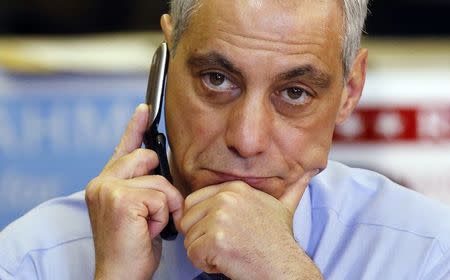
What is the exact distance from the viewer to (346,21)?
249 cm

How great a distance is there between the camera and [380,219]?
272 cm

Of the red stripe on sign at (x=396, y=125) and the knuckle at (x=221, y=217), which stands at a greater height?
the knuckle at (x=221, y=217)

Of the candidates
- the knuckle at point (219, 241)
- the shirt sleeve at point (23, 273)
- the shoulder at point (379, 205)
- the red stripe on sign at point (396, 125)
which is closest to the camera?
the knuckle at point (219, 241)

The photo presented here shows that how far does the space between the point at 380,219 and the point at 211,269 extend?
22.7 inches

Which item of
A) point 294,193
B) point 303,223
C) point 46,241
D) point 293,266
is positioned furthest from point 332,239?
point 46,241

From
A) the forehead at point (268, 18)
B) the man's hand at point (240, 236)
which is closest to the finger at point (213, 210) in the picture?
the man's hand at point (240, 236)

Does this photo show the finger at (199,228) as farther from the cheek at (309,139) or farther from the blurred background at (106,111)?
the blurred background at (106,111)

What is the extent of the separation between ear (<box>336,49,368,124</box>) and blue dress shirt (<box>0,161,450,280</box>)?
0.25m

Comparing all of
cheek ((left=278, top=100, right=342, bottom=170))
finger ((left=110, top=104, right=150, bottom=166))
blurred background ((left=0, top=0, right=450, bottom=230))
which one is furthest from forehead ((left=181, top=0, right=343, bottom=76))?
blurred background ((left=0, top=0, right=450, bottom=230))

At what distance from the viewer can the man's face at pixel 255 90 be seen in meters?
2.35

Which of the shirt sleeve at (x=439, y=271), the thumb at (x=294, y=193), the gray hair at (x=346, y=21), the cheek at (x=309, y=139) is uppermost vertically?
the gray hair at (x=346, y=21)

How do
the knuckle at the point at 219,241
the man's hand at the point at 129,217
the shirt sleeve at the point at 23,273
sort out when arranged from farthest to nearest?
the shirt sleeve at the point at 23,273 → the man's hand at the point at 129,217 → the knuckle at the point at 219,241

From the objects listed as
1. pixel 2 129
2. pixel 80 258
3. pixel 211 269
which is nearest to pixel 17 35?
pixel 2 129

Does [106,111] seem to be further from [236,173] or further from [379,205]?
[236,173]
